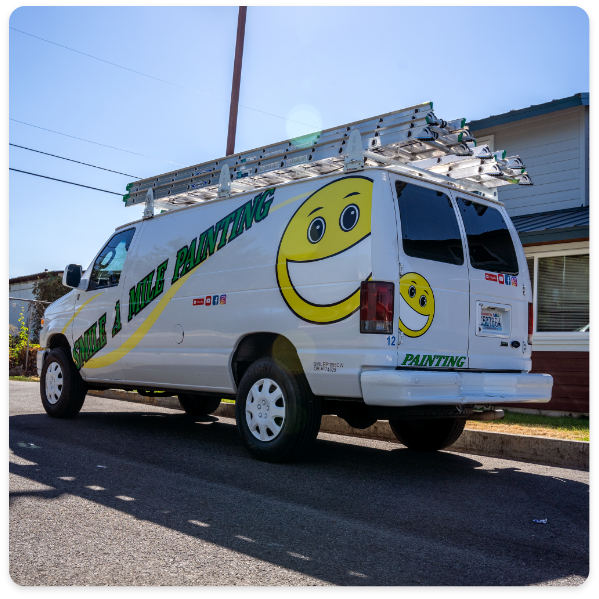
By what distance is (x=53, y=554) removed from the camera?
128 inches

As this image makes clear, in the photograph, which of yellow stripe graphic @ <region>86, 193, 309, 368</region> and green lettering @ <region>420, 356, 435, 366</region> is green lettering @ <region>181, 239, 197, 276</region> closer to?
yellow stripe graphic @ <region>86, 193, 309, 368</region>

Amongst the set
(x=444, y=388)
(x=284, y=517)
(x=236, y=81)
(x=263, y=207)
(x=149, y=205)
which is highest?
(x=236, y=81)

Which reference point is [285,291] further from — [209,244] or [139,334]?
[139,334]

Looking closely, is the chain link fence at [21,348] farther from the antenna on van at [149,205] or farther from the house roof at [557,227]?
the house roof at [557,227]

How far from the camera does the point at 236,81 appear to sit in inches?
639

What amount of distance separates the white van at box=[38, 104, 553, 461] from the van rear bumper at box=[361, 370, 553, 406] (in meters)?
0.01

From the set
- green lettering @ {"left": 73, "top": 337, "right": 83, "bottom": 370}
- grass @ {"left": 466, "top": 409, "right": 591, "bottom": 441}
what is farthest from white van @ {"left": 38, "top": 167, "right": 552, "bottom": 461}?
grass @ {"left": 466, "top": 409, "right": 591, "bottom": 441}

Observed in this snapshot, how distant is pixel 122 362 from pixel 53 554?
4.37 meters

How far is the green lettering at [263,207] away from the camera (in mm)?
6066

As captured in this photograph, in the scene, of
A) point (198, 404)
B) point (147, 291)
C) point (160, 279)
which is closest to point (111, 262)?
point (147, 291)

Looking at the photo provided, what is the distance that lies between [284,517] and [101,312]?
4636 millimetres

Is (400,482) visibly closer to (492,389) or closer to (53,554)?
(492,389)

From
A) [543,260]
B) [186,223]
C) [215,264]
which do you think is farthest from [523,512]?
[543,260]

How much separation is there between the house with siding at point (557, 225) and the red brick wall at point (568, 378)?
0.6 inches
